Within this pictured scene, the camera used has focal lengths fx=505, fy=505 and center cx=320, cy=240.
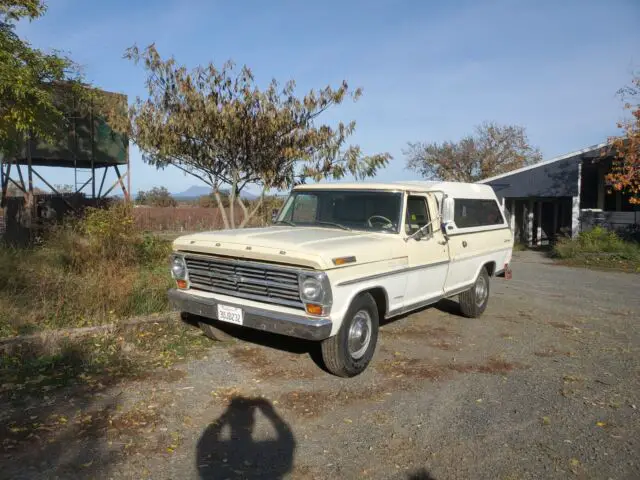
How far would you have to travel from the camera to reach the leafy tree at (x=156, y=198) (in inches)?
1908

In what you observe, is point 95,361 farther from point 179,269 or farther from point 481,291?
point 481,291

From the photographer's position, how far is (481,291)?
7734 mm

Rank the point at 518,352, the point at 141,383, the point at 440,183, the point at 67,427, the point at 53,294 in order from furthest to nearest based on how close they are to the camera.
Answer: the point at 440,183, the point at 53,294, the point at 518,352, the point at 141,383, the point at 67,427

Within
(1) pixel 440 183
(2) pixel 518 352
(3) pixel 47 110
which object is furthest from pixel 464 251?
(3) pixel 47 110

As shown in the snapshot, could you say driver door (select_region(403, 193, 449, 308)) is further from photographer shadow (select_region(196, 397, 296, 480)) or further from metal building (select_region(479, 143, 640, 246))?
metal building (select_region(479, 143, 640, 246))

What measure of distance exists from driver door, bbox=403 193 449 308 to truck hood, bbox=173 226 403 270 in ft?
1.21

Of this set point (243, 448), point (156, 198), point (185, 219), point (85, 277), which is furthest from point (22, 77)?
point (156, 198)

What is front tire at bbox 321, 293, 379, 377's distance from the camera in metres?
4.76

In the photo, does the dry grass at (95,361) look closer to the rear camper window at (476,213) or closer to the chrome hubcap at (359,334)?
the chrome hubcap at (359,334)

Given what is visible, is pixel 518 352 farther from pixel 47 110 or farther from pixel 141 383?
pixel 47 110

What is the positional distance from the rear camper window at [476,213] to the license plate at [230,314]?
342 centimetres

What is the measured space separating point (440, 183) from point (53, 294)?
5.36 meters

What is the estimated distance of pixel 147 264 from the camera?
9.12 m

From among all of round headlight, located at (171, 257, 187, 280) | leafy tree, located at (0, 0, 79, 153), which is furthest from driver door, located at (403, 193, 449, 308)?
leafy tree, located at (0, 0, 79, 153)
